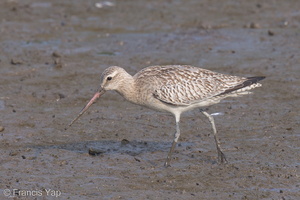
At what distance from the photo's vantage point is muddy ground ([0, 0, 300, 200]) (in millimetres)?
Answer: 7934

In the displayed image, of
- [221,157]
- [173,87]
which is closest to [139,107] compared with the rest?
[173,87]

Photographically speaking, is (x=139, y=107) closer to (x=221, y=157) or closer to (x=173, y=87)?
(x=173, y=87)

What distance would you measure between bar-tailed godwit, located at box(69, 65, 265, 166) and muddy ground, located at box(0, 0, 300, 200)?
699 mm

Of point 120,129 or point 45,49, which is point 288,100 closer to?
point 120,129

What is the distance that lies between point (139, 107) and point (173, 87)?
2.27 meters

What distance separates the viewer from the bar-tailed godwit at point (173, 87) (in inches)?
338

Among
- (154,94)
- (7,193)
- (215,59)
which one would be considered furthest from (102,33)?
(7,193)

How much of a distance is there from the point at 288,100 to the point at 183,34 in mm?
4370

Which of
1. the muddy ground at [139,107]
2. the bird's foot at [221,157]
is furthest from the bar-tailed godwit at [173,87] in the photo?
the muddy ground at [139,107]

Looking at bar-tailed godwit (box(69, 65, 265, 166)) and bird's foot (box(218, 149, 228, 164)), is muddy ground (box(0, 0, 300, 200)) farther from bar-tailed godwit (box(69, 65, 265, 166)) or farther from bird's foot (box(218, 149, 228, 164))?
bar-tailed godwit (box(69, 65, 265, 166))

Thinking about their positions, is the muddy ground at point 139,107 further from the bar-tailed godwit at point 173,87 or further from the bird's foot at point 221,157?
the bar-tailed godwit at point 173,87

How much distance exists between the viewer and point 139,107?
10.8 m

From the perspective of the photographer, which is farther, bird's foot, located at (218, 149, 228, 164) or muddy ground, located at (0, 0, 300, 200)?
bird's foot, located at (218, 149, 228, 164)

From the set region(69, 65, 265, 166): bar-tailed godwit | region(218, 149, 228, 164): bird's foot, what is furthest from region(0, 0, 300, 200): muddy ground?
region(69, 65, 265, 166): bar-tailed godwit
